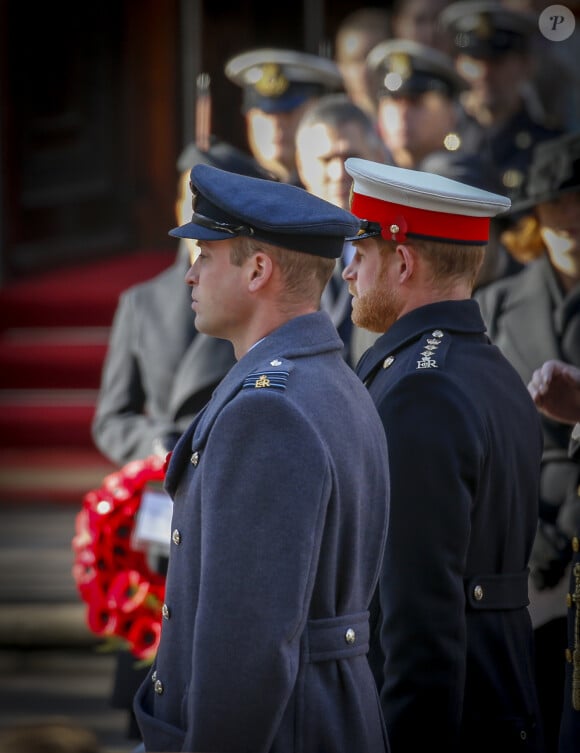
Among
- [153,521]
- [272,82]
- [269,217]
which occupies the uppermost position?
[269,217]

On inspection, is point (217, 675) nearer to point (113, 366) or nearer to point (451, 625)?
point (451, 625)

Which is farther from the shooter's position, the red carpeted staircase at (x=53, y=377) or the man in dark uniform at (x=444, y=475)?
the red carpeted staircase at (x=53, y=377)

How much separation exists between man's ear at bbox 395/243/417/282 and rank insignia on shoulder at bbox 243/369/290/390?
62cm

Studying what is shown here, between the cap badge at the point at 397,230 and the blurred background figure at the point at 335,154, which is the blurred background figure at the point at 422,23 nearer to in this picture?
the blurred background figure at the point at 335,154

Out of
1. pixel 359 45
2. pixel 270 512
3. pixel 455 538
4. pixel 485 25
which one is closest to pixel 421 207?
pixel 455 538

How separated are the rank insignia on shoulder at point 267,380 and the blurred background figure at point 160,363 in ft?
6.23

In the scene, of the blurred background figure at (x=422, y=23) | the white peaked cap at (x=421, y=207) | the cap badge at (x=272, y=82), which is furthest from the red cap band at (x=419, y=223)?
the blurred background figure at (x=422, y=23)

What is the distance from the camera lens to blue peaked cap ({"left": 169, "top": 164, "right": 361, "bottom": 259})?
84.3 inches

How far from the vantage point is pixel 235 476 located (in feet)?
6.51

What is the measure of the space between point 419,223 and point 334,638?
0.86 metres

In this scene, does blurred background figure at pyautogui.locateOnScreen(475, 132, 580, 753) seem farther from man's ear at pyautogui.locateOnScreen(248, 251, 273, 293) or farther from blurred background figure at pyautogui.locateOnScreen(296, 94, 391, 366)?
man's ear at pyautogui.locateOnScreen(248, 251, 273, 293)

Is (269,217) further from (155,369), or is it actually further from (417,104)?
(417,104)

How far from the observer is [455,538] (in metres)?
2.39

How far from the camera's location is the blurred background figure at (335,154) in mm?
4121
